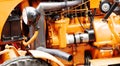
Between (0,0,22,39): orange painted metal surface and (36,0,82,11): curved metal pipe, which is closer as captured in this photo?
(0,0,22,39): orange painted metal surface

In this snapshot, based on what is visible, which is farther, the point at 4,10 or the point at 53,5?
the point at 53,5

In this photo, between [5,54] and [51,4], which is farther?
[51,4]

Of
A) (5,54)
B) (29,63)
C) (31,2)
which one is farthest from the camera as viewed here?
(31,2)

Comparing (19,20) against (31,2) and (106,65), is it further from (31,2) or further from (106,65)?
(106,65)

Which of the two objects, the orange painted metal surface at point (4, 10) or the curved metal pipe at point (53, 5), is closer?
the orange painted metal surface at point (4, 10)

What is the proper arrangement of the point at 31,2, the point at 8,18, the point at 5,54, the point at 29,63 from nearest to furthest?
the point at 29,63, the point at 5,54, the point at 8,18, the point at 31,2

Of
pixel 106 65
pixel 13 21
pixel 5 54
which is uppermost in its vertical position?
pixel 13 21

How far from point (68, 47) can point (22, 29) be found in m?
0.72

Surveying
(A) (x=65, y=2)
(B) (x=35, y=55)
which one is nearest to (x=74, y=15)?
(A) (x=65, y=2)

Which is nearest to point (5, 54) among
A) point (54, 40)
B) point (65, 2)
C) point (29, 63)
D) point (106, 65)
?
point (29, 63)

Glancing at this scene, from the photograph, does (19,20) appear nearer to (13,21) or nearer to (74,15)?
(13,21)

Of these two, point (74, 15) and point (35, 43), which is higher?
point (74, 15)

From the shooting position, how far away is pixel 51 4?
4062 mm

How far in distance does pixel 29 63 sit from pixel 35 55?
0.10 meters
